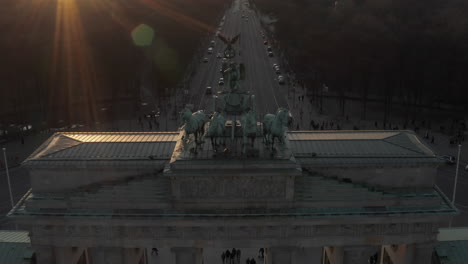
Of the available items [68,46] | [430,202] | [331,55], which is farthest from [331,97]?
[430,202]

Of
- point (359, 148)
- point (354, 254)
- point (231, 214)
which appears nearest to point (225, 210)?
point (231, 214)

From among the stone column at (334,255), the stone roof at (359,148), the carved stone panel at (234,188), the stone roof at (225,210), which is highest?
the stone roof at (359,148)

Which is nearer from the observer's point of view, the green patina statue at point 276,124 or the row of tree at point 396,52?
the green patina statue at point 276,124

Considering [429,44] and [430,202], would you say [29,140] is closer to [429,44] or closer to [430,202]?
[430,202]

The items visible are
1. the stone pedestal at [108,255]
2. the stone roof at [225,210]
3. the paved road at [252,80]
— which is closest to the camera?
the stone roof at [225,210]

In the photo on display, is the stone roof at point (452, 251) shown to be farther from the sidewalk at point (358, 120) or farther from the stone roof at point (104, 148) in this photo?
the sidewalk at point (358, 120)

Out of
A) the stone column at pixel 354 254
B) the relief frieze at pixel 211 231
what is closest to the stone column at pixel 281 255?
the relief frieze at pixel 211 231

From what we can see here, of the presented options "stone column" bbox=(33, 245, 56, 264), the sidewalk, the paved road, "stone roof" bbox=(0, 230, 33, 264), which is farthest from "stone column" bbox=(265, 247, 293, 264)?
the sidewalk

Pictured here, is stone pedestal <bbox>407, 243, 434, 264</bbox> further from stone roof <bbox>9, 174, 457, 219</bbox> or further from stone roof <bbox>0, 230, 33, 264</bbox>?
stone roof <bbox>0, 230, 33, 264</bbox>
